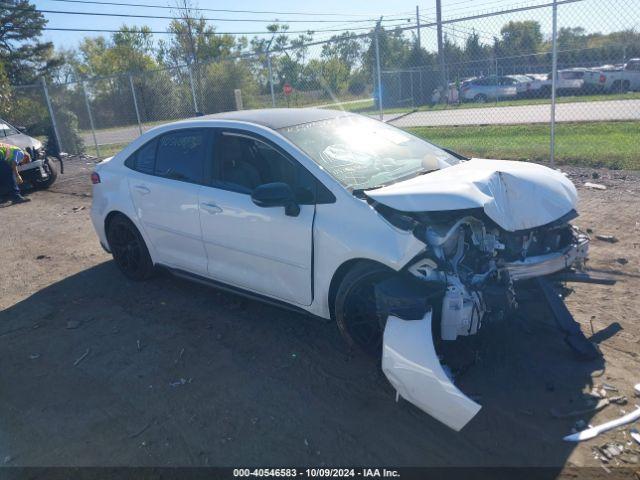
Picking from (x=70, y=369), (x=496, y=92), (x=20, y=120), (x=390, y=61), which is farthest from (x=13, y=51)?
(x=70, y=369)

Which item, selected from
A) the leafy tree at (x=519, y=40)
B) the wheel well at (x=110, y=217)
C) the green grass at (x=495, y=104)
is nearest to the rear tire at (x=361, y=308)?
the wheel well at (x=110, y=217)

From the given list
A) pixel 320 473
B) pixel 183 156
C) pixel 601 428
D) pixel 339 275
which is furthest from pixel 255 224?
pixel 601 428

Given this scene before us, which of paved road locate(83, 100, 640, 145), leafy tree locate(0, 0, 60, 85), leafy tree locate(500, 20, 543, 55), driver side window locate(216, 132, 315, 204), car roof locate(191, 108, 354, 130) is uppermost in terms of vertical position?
leafy tree locate(0, 0, 60, 85)

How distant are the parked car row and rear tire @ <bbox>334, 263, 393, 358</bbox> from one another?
15543 mm

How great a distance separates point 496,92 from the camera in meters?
18.6

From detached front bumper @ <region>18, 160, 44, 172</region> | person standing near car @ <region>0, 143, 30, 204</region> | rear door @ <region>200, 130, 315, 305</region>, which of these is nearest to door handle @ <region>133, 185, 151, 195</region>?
rear door @ <region>200, 130, 315, 305</region>

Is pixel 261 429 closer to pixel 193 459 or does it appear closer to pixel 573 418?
pixel 193 459

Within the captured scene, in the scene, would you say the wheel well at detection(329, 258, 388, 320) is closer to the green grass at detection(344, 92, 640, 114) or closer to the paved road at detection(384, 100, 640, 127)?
the green grass at detection(344, 92, 640, 114)

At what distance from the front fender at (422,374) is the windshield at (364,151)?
45.8 inches

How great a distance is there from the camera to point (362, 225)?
3.54 metres

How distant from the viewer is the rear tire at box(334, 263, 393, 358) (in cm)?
355

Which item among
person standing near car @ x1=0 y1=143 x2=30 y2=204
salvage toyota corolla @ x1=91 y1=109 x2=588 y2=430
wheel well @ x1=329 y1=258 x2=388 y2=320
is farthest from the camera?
person standing near car @ x1=0 y1=143 x2=30 y2=204

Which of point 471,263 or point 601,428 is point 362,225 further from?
point 601,428

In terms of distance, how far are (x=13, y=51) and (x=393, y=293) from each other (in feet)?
182
